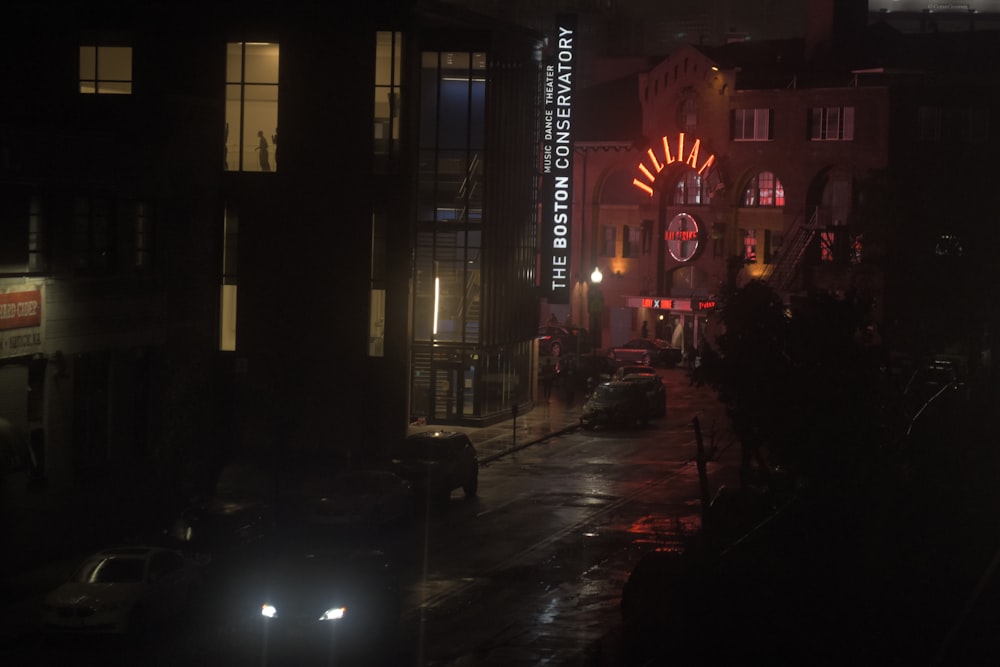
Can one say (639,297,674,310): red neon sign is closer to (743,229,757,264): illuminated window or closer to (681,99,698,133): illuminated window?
(743,229,757,264): illuminated window

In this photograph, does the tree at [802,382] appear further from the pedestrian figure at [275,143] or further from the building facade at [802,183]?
the building facade at [802,183]

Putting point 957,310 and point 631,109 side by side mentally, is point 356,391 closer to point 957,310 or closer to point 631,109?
point 957,310

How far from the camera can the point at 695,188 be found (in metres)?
82.9

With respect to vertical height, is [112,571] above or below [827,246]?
below

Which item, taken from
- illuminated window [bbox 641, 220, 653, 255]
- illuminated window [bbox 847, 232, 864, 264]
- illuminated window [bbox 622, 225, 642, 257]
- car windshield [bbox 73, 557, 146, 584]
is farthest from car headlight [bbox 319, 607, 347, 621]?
illuminated window [bbox 622, 225, 642, 257]

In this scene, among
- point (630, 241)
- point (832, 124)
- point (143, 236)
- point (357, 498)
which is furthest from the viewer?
point (630, 241)

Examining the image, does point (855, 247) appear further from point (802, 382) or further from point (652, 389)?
point (802, 382)

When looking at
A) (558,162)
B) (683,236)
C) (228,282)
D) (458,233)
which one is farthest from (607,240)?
(228,282)

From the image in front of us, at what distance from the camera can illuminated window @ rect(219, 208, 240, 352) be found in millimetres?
47812

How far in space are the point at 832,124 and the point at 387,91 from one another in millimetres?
35318

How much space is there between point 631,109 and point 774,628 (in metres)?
70.3

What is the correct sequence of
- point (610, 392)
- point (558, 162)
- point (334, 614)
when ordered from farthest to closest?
point (558, 162)
point (610, 392)
point (334, 614)

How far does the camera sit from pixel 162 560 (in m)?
25.4

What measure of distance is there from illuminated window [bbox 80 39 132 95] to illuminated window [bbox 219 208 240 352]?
257 inches
